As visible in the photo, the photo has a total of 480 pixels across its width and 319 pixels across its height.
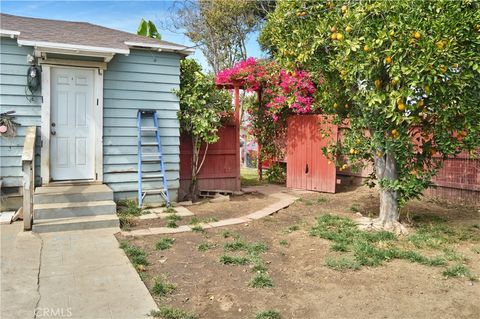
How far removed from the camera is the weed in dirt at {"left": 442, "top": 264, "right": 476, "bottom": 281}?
12.5 ft

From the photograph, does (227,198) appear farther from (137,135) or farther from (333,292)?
(333,292)

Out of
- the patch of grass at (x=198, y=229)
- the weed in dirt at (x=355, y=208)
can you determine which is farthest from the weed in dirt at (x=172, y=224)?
the weed in dirt at (x=355, y=208)

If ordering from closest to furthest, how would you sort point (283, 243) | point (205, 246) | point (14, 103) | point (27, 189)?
1. point (205, 246)
2. point (283, 243)
3. point (27, 189)
4. point (14, 103)

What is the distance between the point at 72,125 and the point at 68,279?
3.72 meters

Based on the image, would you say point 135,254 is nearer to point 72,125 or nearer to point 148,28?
point 72,125

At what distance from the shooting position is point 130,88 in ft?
23.3

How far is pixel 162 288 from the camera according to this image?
352cm

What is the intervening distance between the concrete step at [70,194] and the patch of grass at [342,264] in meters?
3.70

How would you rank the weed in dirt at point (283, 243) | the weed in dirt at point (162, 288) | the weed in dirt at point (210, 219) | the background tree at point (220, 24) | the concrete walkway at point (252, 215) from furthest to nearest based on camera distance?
the background tree at point (220, 24) → the weed in dirt at point (210, 219) → the concrete walkway at point (252, 215) → the weed in dirt at point (283, 243) → the weed in dirt at point (162, 288)

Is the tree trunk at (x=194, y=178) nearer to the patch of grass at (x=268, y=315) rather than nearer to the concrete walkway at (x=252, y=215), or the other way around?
the concrete walkway at (x=252, y=215)

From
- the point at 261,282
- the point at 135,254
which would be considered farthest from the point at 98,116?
the point at 261,282

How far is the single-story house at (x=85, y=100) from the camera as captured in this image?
6348mm

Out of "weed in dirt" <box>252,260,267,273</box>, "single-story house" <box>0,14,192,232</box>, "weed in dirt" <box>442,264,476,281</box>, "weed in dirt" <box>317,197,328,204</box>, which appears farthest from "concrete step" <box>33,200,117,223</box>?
"weed in dirt" <box>442,264,476,281</box>

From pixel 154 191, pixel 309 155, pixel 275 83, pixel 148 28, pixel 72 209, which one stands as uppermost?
pixel 148 28
